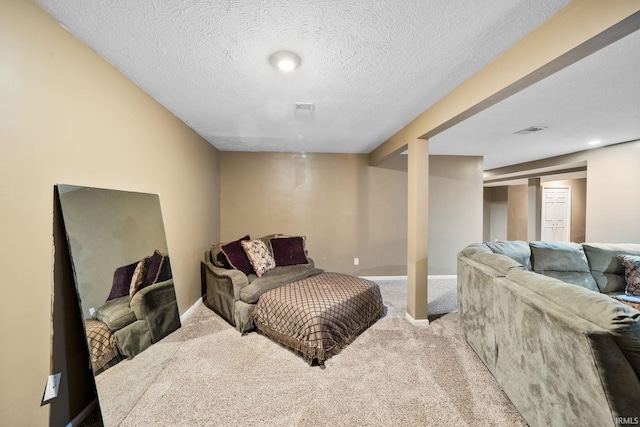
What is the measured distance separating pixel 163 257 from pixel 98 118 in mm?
1295

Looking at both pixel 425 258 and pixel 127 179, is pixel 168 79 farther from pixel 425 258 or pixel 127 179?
pixel 425 258

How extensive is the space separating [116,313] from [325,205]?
11.2 feet

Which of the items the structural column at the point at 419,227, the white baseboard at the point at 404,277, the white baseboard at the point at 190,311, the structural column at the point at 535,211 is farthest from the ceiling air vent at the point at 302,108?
the structural column at the point at 535,211

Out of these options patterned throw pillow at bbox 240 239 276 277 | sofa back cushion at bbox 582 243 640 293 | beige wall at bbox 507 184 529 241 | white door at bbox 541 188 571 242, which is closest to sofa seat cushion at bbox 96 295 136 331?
patterned throw pillow at bbox 240 239 276 277

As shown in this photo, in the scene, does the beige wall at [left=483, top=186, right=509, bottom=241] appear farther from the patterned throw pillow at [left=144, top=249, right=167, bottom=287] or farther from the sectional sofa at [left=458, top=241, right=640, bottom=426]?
the patterned throw pillow at [left=144, top=249, right=167, bottom=287]

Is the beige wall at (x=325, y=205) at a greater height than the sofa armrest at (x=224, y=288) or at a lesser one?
greater

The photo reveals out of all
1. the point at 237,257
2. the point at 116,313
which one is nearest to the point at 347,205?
the point at 237,257

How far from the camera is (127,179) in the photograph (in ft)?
6.58

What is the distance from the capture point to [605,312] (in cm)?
A: 109

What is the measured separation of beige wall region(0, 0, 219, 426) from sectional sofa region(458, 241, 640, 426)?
8.75 ft

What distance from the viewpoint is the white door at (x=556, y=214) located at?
22.6 feet

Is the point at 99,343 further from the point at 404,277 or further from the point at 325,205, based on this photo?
the point at 404,277

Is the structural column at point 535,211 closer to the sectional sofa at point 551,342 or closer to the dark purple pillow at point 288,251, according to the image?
the sectional sofa at point 551,342

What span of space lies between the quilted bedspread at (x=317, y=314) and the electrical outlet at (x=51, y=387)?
1.49 metres
